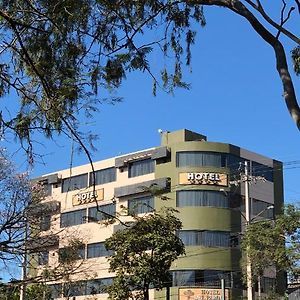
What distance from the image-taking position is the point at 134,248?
77.5ft

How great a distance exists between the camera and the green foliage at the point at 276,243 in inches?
1088

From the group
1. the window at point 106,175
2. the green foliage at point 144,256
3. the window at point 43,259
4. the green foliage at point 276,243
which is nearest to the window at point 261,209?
the window at point 106,175

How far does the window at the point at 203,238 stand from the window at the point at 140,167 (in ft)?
16.0

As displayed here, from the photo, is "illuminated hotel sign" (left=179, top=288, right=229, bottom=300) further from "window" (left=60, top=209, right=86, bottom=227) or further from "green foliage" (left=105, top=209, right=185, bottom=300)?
"green foliage" (left=105, top=209, right=185, bottom=300)

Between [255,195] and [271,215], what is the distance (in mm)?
2214

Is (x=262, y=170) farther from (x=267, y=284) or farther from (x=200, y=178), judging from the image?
(x=267, y=284)

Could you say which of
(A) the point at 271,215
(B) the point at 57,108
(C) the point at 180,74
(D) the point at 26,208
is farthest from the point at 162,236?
(A) the point at 271,215

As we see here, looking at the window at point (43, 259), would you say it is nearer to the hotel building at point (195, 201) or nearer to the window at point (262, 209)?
the hotel building at point (195, 201)

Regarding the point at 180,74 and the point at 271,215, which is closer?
the point at 180,74

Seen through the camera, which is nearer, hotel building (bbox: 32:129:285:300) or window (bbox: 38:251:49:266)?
window (bbox: 38:251:49:266)

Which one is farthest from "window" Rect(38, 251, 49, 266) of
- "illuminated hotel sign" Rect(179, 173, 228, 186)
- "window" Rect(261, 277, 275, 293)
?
"window" Rect(261, 277, 275, 293)

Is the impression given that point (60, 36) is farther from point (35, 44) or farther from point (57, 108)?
point (57, 108)

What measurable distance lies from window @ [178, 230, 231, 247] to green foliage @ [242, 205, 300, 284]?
10.4m

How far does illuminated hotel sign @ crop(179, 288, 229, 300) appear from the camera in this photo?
4009 cm
